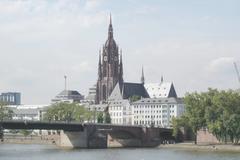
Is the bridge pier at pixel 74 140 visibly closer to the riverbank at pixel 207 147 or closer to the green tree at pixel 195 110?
the riverbank at pixel 207 147

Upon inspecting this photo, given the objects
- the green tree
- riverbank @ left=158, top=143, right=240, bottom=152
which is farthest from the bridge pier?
the green tree

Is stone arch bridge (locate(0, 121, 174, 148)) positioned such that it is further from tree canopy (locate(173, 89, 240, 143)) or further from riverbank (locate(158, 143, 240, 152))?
tree canopy (locate(173, 89, 240, 143))

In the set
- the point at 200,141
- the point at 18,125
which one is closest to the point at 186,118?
the point at 200,141

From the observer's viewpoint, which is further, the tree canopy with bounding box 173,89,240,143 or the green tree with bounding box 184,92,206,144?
the green tree with bounding box 184,92,206,144

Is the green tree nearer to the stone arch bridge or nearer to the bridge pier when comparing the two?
the stone arch bridge

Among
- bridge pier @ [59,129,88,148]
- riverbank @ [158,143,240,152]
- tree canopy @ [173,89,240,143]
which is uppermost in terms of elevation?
tree canopy @ [173,89,240,143]

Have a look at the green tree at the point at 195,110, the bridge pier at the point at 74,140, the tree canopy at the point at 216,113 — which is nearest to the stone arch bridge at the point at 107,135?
the bridge pier at the point at 74,140

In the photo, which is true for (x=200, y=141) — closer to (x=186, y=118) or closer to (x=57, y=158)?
(x=186, y=118)

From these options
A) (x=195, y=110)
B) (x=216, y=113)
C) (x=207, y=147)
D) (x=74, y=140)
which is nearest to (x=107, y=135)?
(x=74, y=140)

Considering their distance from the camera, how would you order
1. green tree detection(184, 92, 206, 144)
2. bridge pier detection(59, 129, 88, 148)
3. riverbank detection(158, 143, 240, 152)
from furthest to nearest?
bridge pier detection(59, 129, 88, 148), green tree detection(184, 92, 206, 144), riverbank detection(158, 143, 240, 152)

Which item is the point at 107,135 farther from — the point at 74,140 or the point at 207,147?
the point at 207,147

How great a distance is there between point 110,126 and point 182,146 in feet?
71.5

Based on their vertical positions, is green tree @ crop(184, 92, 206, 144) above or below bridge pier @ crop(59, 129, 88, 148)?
above

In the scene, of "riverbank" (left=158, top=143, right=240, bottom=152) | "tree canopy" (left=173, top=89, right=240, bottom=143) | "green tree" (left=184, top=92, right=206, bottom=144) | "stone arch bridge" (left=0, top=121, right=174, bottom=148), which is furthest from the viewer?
"stone arch bridge" (left=0, top=121, right=174, bottom=148)
